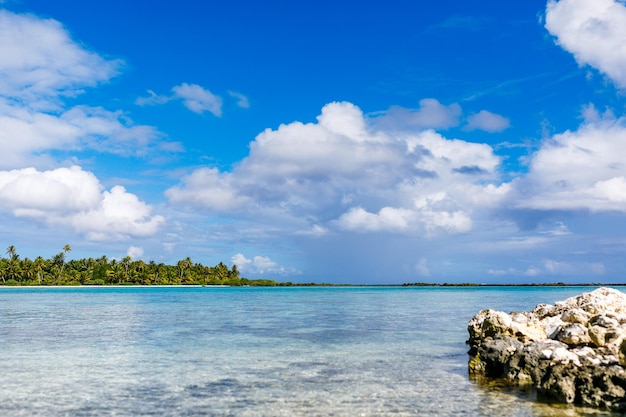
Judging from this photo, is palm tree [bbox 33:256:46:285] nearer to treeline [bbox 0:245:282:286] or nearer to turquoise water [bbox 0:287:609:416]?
treeline [bbox 0:245:282:286]

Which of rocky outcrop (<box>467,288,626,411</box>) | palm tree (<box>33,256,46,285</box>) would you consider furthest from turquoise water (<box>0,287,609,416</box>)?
palm tree (<box>33,256,46,285</box>)

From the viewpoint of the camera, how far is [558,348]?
1733 cm

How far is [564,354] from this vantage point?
16703 millimetres

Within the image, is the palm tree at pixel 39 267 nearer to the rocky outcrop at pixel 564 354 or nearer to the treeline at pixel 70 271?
the treeline at pixel 70 271

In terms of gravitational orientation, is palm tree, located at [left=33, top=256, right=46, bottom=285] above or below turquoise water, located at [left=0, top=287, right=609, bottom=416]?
above

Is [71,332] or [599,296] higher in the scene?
[599,296]

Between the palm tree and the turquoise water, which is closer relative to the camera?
the turquoise water

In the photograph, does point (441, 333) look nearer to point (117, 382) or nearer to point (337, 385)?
point (337, 385)

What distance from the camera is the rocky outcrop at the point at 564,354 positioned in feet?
48.7

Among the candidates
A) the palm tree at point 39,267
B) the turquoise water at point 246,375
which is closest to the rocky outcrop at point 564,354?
the turquoise water at point 246,375

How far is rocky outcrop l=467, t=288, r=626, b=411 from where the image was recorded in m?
14.8

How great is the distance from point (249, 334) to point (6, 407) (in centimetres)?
1897

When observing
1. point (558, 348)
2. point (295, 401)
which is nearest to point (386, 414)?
point (295, 401)

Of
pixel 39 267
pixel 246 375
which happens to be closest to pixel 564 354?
pixel 246 375
